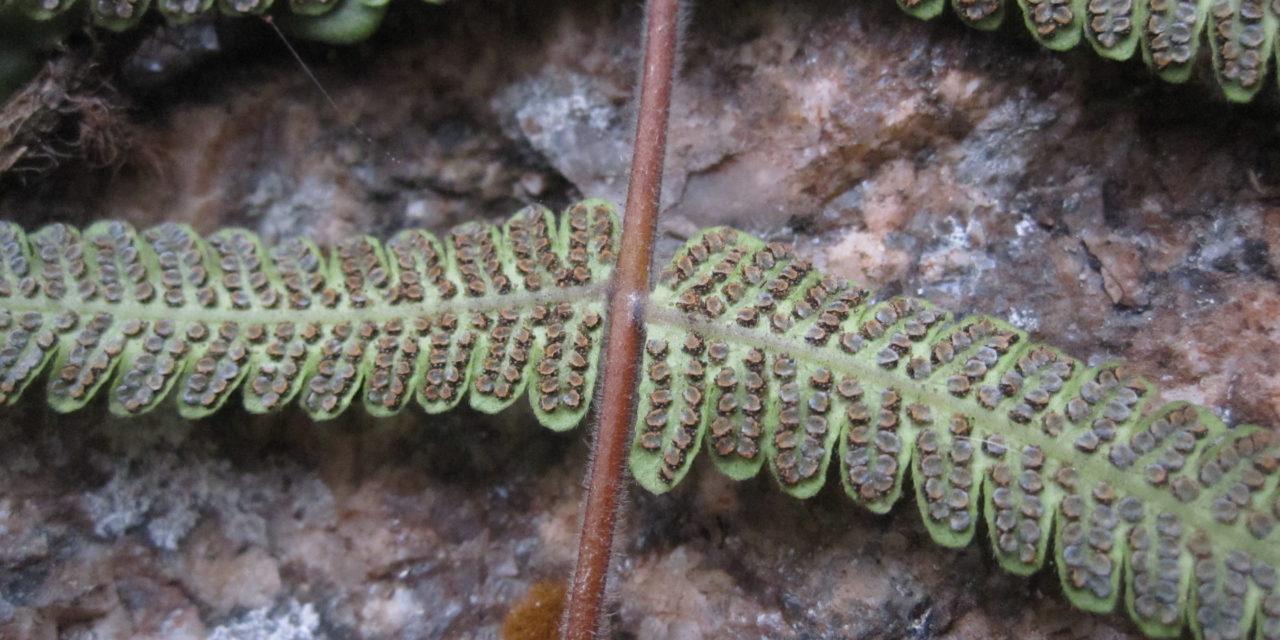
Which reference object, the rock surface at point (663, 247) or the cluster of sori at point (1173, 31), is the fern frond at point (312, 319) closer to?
the rock surface at point (663, 247)

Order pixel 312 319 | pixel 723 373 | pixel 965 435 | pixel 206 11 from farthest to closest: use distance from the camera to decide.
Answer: pixel 206 11 → pixel 312 319 → pixel 723 373 → pixel 965 435

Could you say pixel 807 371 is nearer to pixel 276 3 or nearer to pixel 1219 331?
pixel 1219 331

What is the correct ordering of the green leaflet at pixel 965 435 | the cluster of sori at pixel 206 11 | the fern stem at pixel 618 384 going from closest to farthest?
the green leaflet at pixel 965 435 < the fern stem at pixel 618 384 < the cluster of sori at pixel 206 11

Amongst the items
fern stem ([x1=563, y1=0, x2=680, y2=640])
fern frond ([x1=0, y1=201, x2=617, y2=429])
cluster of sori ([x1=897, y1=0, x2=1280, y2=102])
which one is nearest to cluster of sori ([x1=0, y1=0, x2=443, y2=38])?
fern frond ([x1=0, y1=201, x2=617, y2=429])

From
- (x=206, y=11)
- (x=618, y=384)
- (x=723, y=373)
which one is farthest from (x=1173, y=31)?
(x=206, y=11)

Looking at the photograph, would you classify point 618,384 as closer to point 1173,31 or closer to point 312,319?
point 312,319

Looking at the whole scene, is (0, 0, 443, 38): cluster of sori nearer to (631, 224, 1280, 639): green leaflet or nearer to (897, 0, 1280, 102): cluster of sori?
(631, 224, 1280, 639): green leaflet

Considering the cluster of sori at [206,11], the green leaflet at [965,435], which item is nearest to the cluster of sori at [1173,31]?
the green leaflet at [965,435]
